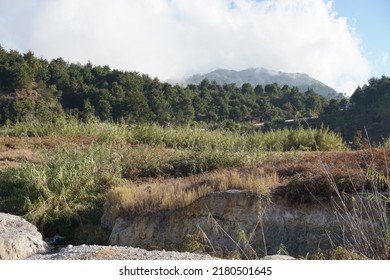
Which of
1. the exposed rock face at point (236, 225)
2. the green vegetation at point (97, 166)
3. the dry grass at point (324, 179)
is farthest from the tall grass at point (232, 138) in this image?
the exposed rock face at point (236, 225)

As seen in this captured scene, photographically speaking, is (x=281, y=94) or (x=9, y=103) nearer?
(x=9, y=103)

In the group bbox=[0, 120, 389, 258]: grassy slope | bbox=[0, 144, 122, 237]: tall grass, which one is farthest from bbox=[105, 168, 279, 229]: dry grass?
bbox=[0, 144, 122, 237]: tall grass

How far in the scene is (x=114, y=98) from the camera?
114 ft

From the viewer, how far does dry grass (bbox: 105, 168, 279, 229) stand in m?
7.40

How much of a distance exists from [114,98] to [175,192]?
27849 mm

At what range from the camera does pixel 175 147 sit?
1421cm

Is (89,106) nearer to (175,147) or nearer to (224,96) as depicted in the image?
(224,96)

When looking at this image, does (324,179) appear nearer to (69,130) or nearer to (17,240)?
(17,240)

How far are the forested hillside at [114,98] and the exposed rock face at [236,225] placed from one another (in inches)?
884

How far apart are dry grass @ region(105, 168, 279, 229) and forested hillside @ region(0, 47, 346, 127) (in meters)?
21.6

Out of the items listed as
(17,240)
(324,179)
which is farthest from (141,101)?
(17,240)

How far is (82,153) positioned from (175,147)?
4.38 metres
